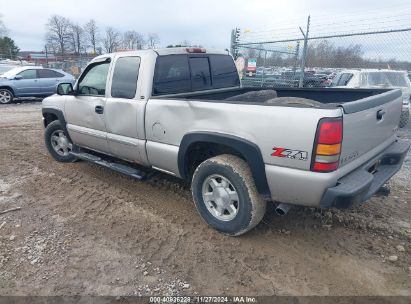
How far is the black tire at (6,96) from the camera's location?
542 inches

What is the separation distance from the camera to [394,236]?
3.39 m


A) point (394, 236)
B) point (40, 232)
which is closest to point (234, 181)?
point (394, 236)

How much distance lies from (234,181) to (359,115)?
4.09 ft

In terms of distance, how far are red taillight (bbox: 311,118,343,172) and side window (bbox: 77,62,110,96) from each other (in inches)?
118

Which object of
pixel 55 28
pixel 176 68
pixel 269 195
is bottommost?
pixel 269 195

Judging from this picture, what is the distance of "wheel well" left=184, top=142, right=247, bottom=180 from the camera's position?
11.1 feet

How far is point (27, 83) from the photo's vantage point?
1398cm

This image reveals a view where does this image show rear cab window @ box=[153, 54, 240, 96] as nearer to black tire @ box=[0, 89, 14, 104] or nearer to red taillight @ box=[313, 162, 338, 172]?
red taillight @ box=[313, 162, 338, 172]

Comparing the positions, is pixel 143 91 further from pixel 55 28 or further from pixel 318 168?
pixel 55 28

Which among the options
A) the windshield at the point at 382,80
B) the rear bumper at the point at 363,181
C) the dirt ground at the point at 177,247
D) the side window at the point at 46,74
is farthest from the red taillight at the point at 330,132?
the side window at the point at 46,74

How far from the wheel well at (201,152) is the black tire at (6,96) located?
43.4 ft

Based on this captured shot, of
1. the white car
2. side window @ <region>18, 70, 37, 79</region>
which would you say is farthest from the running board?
side window @ <region>18, 70, 37, 79</region>

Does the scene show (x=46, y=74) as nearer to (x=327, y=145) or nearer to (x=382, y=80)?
(x=382, y=80)

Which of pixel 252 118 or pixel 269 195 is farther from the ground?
pixel 252 118
